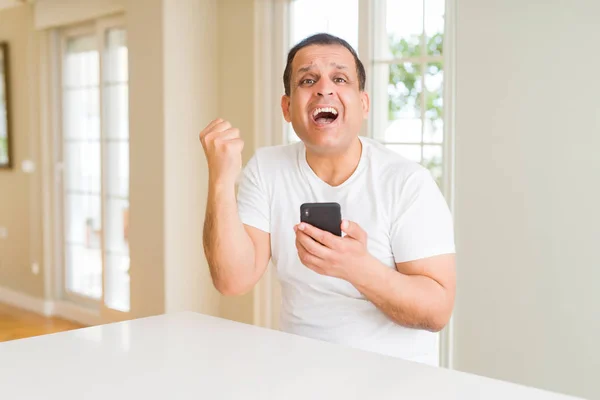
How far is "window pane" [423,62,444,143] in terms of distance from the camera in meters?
3.30

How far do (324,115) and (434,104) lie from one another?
5.16 ft

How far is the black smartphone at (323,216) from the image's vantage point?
1.50 meters

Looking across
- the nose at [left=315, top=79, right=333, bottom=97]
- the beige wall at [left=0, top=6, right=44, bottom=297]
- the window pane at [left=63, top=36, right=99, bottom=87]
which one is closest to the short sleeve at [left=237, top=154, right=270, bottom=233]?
the nose at [left=315, top=79, right=333, bottom=97]

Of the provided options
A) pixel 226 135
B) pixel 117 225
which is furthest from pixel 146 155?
pixel 226 135

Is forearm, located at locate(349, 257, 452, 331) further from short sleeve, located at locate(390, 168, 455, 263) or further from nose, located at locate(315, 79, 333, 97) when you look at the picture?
nose, located at locate(315, 79, 333, 97)

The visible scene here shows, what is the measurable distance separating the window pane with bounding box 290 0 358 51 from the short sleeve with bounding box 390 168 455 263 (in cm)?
207

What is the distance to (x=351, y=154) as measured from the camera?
1869mm

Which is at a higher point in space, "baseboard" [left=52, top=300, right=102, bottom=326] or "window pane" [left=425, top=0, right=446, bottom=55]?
"window pane" [left=425, top=0, right=446, bottom=55]

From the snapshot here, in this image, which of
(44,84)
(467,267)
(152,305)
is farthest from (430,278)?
(44,84)

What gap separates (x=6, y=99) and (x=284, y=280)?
4.70 metres

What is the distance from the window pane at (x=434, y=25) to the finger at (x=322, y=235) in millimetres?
2016

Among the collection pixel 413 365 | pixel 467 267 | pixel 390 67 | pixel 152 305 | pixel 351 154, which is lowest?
pixel 152 305

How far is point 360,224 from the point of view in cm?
178

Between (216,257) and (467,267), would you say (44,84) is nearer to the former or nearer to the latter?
(467,267)
